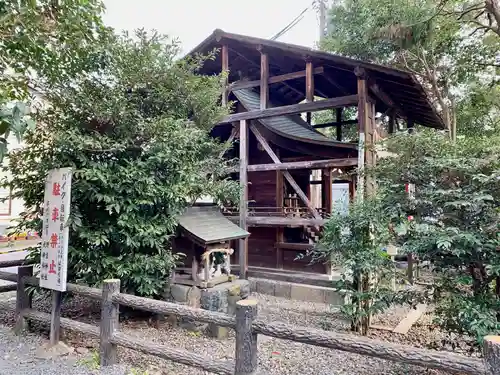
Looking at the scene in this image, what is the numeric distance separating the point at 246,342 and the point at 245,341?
0.04ft

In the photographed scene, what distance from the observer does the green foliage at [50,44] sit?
459cm

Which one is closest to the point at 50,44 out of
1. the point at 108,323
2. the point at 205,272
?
the point at 108,323

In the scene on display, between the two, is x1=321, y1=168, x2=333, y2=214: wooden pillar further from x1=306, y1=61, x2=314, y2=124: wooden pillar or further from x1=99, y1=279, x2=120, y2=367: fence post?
x1=99, y1=279, x2=120, y2=367: fence post

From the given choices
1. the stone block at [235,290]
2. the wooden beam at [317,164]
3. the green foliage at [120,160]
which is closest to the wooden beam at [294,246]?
the wooden beam at [317,164]

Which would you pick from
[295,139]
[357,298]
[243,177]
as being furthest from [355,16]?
[357,298]

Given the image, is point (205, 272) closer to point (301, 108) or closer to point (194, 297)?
point (194, 297)

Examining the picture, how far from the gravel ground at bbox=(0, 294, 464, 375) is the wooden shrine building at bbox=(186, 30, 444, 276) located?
2249mm

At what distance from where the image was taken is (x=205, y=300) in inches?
212

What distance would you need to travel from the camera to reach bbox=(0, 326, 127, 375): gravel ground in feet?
11.9

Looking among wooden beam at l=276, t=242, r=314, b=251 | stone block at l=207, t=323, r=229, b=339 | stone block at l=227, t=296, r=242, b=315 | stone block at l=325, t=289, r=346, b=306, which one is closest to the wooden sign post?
stone block at l=207, t=323, r=229, b=339

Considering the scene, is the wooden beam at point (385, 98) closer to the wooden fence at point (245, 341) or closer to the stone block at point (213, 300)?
the stone block at point (213, 300)

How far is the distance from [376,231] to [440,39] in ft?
27.7

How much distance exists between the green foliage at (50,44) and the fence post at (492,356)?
536 cm

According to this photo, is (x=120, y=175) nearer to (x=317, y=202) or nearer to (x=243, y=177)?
(x=243, y=177)
